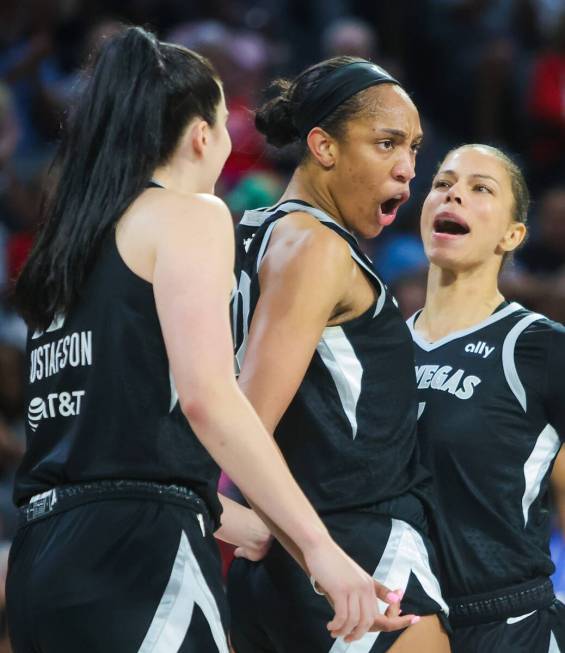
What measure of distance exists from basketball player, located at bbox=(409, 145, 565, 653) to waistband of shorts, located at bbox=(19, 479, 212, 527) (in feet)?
3.48

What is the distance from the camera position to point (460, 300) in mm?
3934

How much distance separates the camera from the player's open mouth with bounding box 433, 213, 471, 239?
3893 mm

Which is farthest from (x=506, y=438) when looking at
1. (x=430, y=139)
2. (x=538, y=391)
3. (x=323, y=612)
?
(x=430, y=139)

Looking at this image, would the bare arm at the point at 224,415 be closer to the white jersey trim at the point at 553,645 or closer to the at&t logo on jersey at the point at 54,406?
the at&t logo on jersey at the point at 54,406

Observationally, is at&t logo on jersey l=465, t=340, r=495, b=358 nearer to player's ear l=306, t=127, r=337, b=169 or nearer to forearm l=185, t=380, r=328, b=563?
player's ear l=306, t=127, r=337, b=169

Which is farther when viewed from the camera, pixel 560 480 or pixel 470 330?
pixel 560 480

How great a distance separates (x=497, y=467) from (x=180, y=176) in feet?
4.38

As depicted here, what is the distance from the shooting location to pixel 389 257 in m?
7.97

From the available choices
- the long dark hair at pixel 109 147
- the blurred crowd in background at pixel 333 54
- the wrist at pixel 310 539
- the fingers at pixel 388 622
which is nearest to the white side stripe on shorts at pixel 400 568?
the fingers at pixel 388 622

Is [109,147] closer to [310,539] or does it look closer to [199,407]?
[199,407]

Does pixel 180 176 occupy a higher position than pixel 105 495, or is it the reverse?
pixel 180 176

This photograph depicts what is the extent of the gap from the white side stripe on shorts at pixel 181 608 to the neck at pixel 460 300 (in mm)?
1461

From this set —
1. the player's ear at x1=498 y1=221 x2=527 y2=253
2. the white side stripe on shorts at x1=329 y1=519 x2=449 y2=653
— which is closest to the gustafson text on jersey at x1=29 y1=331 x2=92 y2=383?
the white side stripe on shorts at x1=329 y1=519 x2=449 y2=653

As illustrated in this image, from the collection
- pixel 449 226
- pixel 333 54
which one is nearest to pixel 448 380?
pixel 449 226
